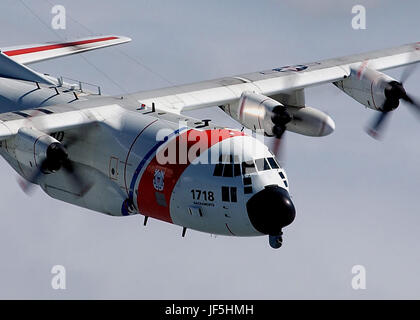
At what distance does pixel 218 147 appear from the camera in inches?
1336

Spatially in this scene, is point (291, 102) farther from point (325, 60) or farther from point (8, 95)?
point (8, 95)

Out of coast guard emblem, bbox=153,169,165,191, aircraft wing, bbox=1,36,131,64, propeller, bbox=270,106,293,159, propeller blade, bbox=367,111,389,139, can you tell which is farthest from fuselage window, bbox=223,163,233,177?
aircraft wing, bbox=1,36,131,64

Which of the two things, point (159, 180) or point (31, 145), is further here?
point (31, 145)

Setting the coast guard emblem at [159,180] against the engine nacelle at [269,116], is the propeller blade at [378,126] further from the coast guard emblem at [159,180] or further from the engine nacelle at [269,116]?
the coast guard emblem at [159,180]

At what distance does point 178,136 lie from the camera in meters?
35.2

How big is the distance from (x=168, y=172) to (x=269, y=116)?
21.3 feet

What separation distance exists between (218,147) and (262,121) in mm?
6435

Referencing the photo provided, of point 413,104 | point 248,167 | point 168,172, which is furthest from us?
point 413,104

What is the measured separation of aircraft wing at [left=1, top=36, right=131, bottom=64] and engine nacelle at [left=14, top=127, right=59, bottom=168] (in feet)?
37.2

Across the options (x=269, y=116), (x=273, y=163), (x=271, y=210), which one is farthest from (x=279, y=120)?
(x=271, y=210)

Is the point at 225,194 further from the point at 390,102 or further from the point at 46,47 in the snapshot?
the point at 46,47

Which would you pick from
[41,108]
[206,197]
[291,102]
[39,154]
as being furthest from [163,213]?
[291,102]

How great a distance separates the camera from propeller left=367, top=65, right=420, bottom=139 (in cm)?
4359

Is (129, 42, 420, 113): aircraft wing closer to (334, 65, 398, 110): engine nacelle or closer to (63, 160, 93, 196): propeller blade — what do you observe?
(334, 65, 398, 110): engine nacelle
